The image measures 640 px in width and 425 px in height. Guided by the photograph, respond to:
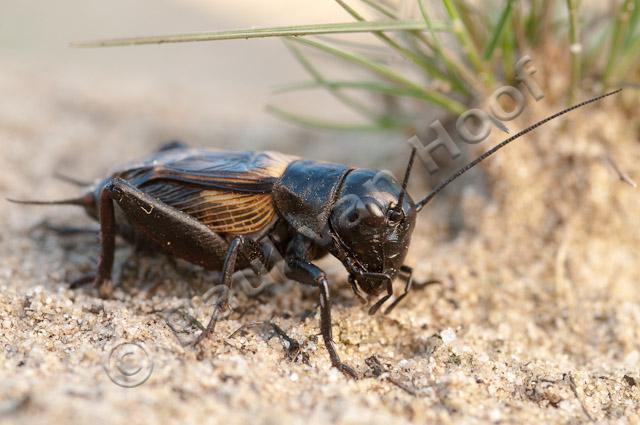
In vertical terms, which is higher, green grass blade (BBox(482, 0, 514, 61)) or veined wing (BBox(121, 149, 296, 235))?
veined wing (BBox(121, 149, 296, 235))

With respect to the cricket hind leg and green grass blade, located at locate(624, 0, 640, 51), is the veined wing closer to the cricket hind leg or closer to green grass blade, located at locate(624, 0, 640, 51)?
the cricket hind leg

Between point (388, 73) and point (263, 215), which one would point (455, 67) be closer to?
point (388, 73)

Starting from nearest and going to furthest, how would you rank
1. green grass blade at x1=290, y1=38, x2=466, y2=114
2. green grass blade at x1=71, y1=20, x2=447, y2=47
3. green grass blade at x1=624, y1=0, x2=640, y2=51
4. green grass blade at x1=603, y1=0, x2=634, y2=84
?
green grass blade at x1=71, y1=20, x2=447, y2=47
green grass blade at x1=290, y1=38, x2=466, y2=114
green grass blade at x1=624, y1=0, x2=640, y2=51
green grass blade at x1=603, y1=0, x2=634, y2=84

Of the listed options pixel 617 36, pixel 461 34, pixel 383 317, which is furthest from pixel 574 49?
pixel 383 317

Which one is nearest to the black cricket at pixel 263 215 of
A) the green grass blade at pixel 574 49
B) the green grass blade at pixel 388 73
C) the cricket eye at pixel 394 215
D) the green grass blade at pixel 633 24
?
the cricket eye at pixel 394 215

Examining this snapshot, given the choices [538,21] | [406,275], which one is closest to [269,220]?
[406,275]

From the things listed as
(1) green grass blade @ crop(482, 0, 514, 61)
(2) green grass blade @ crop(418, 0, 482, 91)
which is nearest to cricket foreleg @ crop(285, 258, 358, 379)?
(2) green grass blade @ crop(418, 0, 482, 91)
